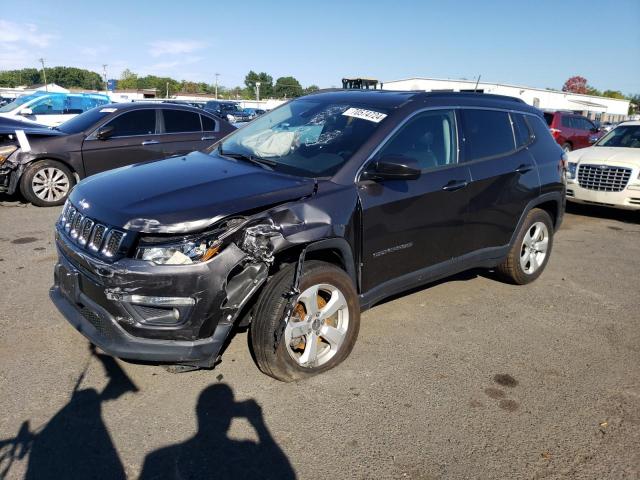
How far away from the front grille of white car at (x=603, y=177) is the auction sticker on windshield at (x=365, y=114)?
20.6 feet

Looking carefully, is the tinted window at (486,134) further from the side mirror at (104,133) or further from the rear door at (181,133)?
the side mirror at (104,133)

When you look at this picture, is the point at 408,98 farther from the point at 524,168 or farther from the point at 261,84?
the point at 261,84

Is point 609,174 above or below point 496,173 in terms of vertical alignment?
below

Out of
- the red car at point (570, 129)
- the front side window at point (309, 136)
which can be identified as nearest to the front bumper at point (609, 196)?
the front side window at point (309, 136)

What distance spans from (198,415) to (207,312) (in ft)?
2.01

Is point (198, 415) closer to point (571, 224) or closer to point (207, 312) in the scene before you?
point (207, 312)

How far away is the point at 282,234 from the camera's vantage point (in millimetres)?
2871

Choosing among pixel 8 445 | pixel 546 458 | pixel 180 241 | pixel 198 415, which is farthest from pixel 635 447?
pixel 8 445

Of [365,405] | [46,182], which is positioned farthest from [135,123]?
[365,405]

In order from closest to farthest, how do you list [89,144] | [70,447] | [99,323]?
1. [70,447]
2. [99,323]
3. [89,144]

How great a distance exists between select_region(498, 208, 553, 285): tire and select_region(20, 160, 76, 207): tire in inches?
256

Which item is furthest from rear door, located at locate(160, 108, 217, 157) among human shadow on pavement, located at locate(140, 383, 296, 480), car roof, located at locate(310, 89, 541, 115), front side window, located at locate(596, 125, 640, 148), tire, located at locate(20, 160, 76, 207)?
front side window, located at locate(596, 125, 640, 148)

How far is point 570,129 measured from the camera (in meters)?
17.3

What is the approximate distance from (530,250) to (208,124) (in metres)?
5.95
